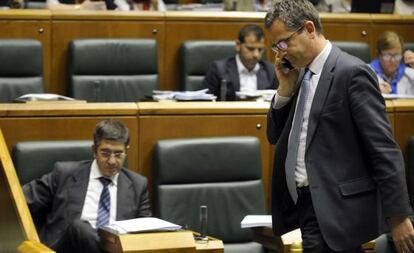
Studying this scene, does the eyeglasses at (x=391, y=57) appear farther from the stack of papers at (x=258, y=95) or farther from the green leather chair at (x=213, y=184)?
the green leather chair at (x=213, y=184)

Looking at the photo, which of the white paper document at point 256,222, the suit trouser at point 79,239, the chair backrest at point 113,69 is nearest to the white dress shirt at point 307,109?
the white paper document at point 256,222

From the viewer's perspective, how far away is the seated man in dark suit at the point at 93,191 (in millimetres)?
2654

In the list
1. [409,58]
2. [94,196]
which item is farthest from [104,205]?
[409,58]

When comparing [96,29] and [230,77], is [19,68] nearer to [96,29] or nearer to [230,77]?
[96,29]

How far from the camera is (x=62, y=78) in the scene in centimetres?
373

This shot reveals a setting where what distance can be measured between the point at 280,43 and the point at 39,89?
185 cm

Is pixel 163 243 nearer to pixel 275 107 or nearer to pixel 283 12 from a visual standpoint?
pixel 275 107

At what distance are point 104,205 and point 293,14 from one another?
1013mm

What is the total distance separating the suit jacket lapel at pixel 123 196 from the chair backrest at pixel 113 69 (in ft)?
3.00

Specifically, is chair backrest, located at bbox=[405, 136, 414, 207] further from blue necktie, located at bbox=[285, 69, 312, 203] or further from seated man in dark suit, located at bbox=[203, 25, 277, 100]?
blue necktie, located at bbox=[285, 69, 312, 203]

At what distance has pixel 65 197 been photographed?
8.72 feet

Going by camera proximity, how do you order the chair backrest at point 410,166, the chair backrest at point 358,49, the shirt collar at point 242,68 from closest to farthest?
the chair backrest at point 410,166 < the shirt collar at point 242,68 < the chair backrest at point 358,49

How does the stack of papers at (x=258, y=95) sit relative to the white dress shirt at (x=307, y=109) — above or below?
below

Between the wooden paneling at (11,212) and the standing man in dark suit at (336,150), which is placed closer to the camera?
the standing man in dark suit at (336,150)
